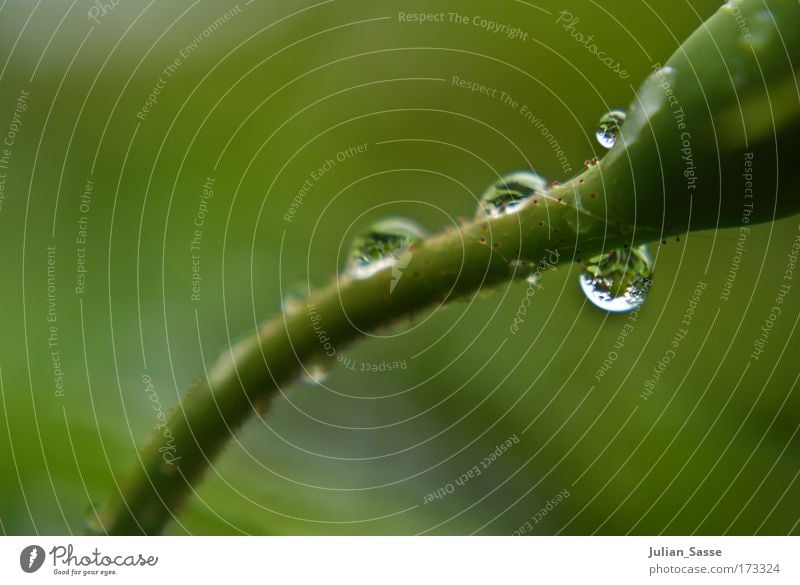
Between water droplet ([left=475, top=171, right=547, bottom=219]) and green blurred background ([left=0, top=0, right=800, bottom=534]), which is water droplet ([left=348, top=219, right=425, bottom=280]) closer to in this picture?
water droplet ([left=475, top=171, right=547, bottom=219])

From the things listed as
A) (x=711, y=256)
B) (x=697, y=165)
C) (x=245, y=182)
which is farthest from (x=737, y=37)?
(x=245, y=182)

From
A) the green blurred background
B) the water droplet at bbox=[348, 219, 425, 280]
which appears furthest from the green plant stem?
the green blurred background

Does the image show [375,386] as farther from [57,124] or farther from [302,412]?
[57,124]

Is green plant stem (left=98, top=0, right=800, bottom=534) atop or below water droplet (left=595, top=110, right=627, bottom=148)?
below

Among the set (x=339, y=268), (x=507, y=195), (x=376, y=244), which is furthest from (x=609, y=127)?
(x=339, y=268)

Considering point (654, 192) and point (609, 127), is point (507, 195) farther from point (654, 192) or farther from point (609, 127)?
point (654, 192)

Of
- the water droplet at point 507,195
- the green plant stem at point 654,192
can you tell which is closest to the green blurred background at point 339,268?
the water droplet at point 507,195
